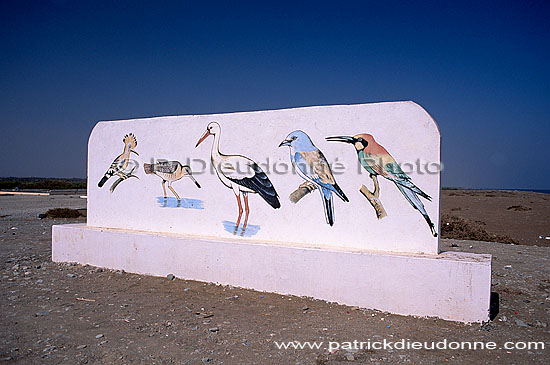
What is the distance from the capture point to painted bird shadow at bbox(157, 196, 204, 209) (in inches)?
298

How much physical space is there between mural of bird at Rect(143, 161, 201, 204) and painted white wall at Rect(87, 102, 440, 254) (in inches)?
4.0

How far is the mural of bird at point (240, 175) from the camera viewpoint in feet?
22.8

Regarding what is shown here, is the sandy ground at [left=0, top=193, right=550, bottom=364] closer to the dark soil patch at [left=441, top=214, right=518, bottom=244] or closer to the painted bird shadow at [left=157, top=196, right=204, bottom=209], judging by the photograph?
the painted bird shadow at [left=157, top=196, right=204, bottom=209]

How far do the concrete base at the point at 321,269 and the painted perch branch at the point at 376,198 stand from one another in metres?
0.62

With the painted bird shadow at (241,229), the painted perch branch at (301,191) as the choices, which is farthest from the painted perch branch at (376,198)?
the painted bird shadow at (241,229)

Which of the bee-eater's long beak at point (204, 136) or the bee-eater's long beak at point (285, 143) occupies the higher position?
the bee-eater's long beak at point (204, 136)

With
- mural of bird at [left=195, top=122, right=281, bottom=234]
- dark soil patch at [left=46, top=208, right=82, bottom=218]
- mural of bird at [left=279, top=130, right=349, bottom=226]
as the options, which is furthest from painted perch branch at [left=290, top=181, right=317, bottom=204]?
dark soil patch at [left=46, top=208, right=82, bottom=218]

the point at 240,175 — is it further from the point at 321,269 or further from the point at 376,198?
the point at 376,198

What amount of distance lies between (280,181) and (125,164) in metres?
3.55

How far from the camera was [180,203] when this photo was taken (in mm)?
7758

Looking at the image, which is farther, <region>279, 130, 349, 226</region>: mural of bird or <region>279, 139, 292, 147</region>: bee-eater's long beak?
<region>279, 139, 292, 147</region>: bee-eater's long beak

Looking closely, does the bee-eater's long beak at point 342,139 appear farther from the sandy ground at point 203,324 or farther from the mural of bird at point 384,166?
the sandy ground at point 203,324

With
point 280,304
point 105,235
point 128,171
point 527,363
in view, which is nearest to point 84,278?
point 105,235

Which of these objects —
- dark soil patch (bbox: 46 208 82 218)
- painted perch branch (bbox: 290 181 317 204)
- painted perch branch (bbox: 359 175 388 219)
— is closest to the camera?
painted perch branch (bbox: 359 175 388 219)
